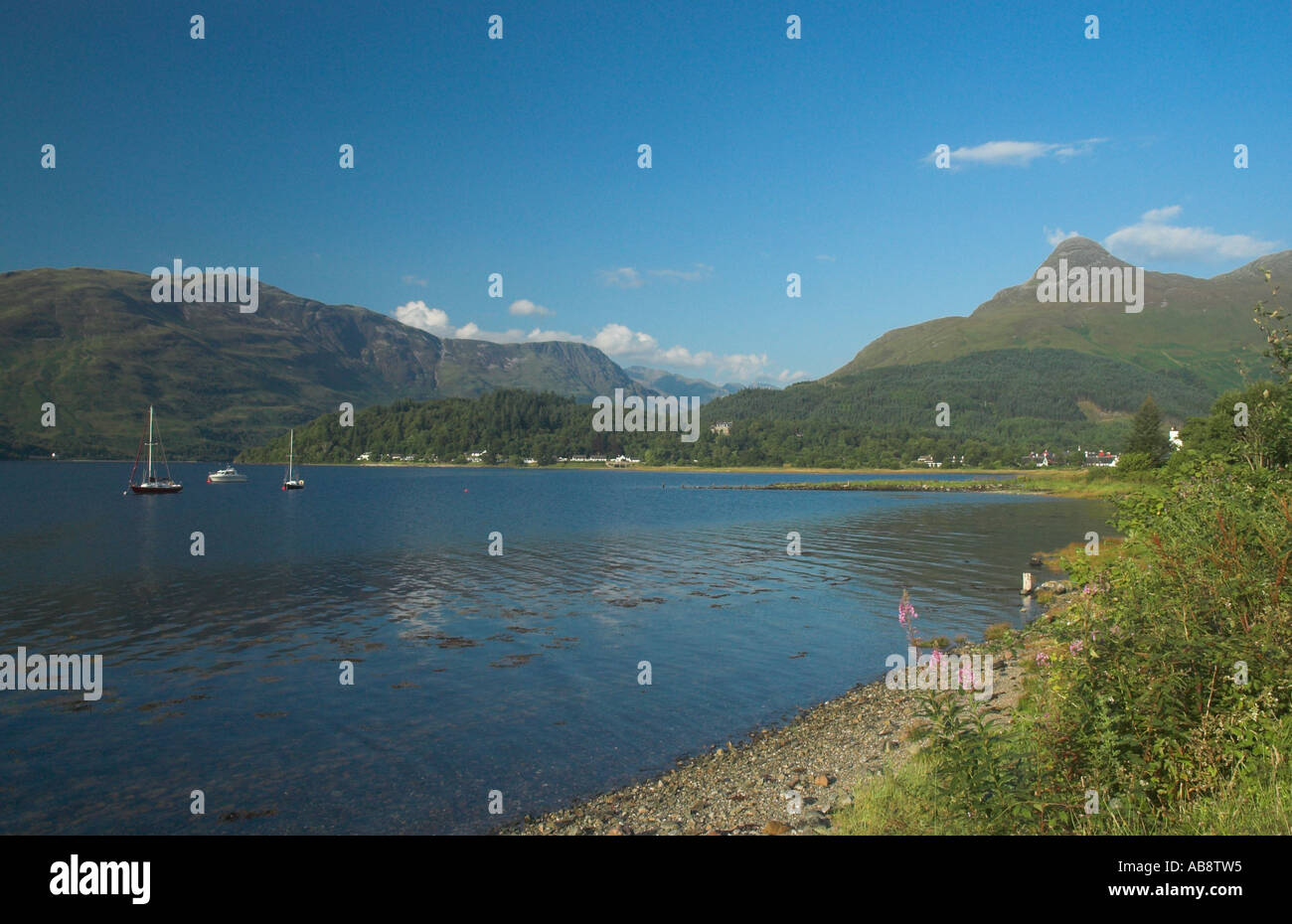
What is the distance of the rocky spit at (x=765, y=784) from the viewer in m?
13.2

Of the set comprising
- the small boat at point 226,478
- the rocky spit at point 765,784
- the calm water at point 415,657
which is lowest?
the calm water at point 415,657

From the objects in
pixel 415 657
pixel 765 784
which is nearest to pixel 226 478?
pixel 415 657

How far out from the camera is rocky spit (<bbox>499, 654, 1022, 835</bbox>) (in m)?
13.2

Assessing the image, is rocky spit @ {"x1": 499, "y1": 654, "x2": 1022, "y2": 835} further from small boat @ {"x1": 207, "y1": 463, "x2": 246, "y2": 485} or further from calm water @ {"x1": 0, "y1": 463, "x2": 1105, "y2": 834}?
small boat @ {"x1": 207, "y1": 463, "x2": 246, "y2": 485}

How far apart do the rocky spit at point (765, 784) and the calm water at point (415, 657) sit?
1.05m

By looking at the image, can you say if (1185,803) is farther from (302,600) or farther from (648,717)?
(302,600)

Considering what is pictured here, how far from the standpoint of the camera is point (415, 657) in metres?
25.7

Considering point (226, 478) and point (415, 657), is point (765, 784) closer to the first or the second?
point (415, 657)

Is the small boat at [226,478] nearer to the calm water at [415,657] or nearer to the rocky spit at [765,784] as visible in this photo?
the calm water at [415,657]

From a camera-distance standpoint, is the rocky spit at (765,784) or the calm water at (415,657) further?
the calm water at (415,657)

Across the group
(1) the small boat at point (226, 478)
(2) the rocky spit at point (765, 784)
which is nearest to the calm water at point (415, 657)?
(2) the rocky spit at point (765, 784)

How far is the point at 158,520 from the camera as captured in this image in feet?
252

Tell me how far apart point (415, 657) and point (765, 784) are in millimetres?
14603
